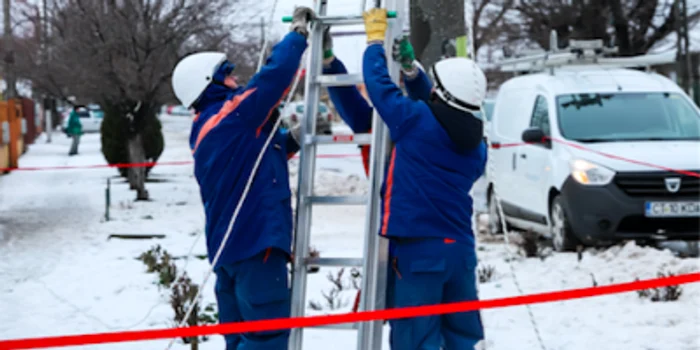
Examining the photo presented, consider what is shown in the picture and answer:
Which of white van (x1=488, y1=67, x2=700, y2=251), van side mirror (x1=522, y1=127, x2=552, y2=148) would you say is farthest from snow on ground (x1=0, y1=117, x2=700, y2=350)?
van side mirror (x1=522, y1=127, x2=552, y2=148)

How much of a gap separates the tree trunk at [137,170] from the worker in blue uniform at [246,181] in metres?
10.1

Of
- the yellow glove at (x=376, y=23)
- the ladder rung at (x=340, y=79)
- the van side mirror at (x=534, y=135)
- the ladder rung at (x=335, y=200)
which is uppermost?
the yellow glove at (x=376, y=23)

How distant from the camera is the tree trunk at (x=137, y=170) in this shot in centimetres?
1460

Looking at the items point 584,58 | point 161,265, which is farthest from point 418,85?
point 584,58

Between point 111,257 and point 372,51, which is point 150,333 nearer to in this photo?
point 372,51

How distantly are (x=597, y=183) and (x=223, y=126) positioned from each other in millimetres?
5526

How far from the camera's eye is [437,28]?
658 cm

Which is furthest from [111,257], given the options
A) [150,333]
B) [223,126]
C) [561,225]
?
[150,333]

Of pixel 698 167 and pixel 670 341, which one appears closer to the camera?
pixel 670 341

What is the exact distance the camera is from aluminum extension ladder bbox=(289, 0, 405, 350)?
4.59 m

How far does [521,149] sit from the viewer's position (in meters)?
10.9

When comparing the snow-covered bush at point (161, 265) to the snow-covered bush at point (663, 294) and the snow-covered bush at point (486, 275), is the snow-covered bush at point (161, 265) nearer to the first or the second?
the snow-covered bush at point (486, 275)

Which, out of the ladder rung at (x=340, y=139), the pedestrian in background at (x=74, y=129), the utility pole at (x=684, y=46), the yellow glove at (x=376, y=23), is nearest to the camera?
the yellow glove at (x=376, y=23)

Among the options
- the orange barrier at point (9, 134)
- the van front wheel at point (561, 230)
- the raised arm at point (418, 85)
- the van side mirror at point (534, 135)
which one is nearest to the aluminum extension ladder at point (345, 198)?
the raised arm at point (418, 85)
